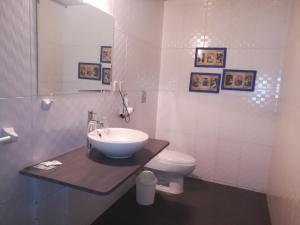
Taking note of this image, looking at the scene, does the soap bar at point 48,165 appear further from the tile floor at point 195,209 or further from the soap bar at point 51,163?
the tile floor at point 195,209

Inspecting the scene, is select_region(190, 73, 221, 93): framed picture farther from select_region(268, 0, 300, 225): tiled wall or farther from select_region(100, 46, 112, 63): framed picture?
select_region(100, 46, 112, 63): framed picture

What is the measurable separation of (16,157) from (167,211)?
4.99 ft

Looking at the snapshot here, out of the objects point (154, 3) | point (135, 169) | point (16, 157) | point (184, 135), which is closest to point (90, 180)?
point (135, 169)

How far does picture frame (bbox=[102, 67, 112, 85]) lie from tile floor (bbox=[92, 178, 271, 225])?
4.03 ft

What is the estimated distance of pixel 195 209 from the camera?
2281mm

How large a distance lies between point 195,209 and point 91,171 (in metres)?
1.42

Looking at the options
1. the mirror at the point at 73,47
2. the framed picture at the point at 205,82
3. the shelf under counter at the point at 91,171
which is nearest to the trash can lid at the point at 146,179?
the shelf under counter at the point at 91,171

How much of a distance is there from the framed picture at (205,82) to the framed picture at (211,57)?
0.40 feet

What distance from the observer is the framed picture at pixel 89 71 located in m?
1.63

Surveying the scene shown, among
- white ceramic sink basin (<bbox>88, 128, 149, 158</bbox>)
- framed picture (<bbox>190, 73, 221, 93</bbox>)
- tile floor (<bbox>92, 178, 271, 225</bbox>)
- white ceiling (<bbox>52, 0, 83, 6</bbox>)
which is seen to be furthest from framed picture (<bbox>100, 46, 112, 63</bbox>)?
tile floor (<bbox>92, 178, 271, 225</bbox>)

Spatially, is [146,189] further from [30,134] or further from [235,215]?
[30,134]

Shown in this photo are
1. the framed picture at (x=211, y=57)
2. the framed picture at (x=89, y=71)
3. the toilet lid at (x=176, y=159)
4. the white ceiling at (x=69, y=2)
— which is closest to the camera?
the white ceiling at (x=69, y=2)

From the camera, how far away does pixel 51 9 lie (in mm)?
1339

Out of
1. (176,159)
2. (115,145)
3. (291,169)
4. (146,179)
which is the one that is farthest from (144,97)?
(291,169)
